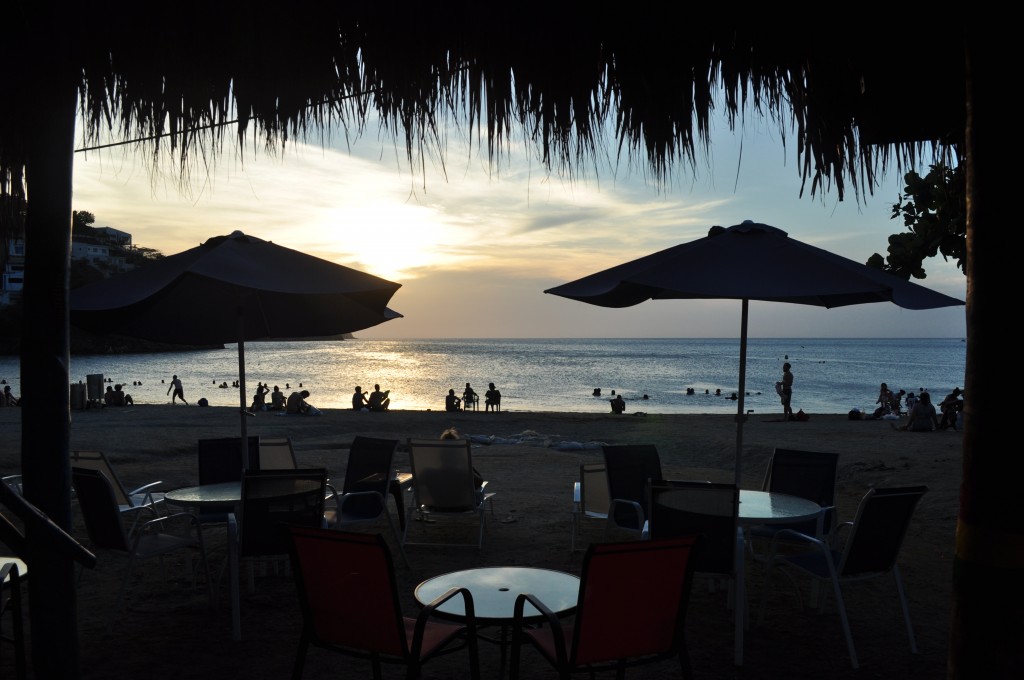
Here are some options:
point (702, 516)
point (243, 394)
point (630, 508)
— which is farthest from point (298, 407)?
point (702, 516)

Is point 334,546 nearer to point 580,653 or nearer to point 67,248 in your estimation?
point 580,653

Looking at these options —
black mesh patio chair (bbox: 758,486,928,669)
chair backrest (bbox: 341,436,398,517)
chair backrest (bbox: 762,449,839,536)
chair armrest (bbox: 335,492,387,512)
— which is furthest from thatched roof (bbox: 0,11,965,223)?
chair backrest (bbox: 341,436,398,517)

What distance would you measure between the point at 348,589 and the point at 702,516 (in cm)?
203

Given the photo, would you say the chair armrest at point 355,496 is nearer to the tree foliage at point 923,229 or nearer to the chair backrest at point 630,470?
the chair backrest at point 630,470

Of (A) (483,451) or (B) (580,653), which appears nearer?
(B) (580,653)

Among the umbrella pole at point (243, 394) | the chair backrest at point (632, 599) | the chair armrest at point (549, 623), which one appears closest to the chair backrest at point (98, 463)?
the umbrella pole at point (243, 394)

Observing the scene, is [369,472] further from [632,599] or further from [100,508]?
[632,599]

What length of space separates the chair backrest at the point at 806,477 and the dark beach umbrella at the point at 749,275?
3.84 feet

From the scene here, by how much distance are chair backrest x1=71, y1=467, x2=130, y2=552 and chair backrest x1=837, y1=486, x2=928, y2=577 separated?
4036 mm

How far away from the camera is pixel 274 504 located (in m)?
4.68

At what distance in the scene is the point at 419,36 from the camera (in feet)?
9.34

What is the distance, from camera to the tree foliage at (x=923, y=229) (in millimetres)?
4684

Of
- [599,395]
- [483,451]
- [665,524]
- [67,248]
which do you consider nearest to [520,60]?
[67,248]

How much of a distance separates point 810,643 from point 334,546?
2811 mm
